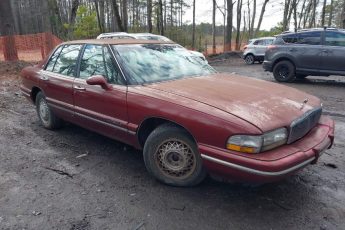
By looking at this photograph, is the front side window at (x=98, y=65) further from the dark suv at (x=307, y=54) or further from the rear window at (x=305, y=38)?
the rear window at (x=305, y=38)

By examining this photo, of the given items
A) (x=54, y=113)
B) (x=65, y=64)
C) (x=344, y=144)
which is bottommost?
(x=344, y=144)

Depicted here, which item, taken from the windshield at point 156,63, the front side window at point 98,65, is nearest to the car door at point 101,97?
the front side window at point 98,65

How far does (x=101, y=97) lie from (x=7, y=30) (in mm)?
11411

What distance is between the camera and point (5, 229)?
301 centimetres

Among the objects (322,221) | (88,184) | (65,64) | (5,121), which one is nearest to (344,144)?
(322,221)

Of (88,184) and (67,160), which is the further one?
(67,160)

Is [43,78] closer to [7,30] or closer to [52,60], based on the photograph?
[52,60]

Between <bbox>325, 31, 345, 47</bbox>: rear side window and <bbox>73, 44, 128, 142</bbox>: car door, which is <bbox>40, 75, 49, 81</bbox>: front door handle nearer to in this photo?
<bbox>73, 44, 128, 142</bbox>: car door

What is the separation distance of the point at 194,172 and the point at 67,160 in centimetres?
191

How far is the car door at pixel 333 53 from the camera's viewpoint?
33.9 feet

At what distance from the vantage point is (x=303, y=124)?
3428mm

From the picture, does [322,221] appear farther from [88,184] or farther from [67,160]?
[67,160]

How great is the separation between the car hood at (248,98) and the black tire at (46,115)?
244 centimetres

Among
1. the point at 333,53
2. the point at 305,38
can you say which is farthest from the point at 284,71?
the point at 333,53
